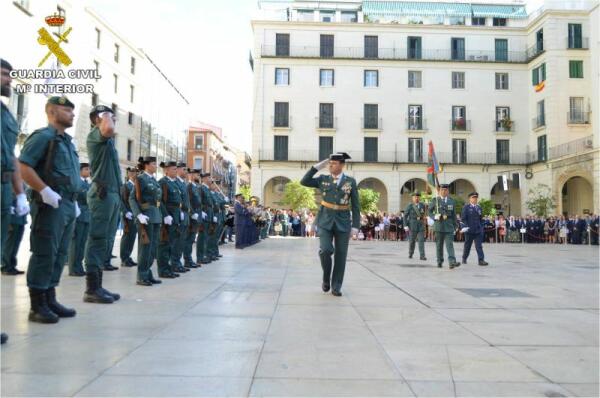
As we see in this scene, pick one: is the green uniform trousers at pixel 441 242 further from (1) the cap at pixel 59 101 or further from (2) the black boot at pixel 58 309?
(1) the cap at pixel 59 101

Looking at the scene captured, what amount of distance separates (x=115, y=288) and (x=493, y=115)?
4504cm

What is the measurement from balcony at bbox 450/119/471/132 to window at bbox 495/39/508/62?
22.7 ft

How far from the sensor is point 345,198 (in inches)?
288

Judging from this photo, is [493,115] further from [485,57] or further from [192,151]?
[192,151]

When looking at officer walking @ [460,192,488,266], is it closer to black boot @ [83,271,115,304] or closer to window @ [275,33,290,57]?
black boot @ [83,271,115,304]

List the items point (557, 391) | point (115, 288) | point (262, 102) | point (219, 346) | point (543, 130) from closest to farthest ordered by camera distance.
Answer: point (557, 391) → point (219, 346) → point (115, 288) → point (543, 130) → point (262, 102)

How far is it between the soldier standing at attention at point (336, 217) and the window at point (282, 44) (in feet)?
135

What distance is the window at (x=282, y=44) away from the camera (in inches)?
1838

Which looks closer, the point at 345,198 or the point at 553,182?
the point at 345,198

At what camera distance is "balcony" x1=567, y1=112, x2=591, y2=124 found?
41.8 meters

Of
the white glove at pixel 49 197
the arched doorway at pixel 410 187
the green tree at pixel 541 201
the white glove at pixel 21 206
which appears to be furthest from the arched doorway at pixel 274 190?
the white glove at pixel 21 206

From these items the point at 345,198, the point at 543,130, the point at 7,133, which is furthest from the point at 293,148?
the point at 7,133

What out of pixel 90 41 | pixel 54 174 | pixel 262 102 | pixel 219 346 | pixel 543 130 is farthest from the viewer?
pixel 262 102

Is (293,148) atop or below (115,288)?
atop
